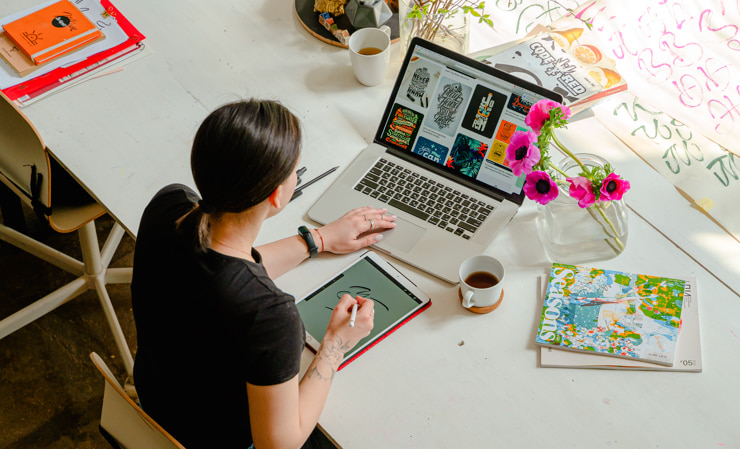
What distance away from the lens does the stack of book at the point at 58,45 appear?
151 centimetres

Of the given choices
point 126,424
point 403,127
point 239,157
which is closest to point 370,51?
point 403,127

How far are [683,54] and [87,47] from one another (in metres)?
1.42

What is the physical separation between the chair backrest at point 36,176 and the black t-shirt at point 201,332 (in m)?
0.52

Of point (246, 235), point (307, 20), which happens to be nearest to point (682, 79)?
point (307, 20)

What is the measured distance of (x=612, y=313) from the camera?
114 centimetres

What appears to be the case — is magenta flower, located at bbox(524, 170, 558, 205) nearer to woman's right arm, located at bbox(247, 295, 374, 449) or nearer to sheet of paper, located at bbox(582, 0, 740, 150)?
woman's right arm, located at bbox(247, 295, 374, 449)

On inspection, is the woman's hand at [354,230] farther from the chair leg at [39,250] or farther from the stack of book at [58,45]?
the chair leg at [39,250]

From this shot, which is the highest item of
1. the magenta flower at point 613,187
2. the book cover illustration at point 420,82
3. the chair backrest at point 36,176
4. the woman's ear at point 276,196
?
the magenta flower at point 613,187

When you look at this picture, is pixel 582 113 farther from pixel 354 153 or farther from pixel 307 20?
pixel 307 20

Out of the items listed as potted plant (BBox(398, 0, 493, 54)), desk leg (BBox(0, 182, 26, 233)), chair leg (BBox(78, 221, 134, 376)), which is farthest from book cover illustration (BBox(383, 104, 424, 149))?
desk leg (BBox(0, 182, 26, 233))

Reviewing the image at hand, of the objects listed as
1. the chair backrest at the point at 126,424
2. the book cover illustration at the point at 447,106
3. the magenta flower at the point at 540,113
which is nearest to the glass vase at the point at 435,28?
the book cover illustration at the point at 447,106

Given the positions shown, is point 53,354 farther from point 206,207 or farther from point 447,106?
point 447,106

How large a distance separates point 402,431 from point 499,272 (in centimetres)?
33

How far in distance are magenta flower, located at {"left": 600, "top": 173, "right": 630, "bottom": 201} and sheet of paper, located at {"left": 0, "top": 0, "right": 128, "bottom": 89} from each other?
122 centimetres
